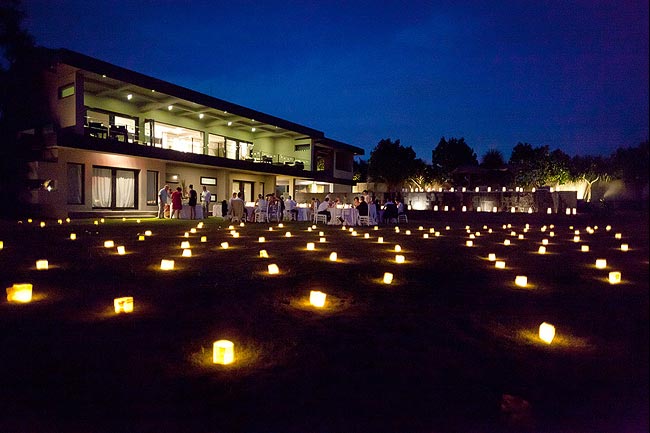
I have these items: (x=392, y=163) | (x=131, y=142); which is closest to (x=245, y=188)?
(x=131, y=142)

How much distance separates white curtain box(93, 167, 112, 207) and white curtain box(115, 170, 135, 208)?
403 mm

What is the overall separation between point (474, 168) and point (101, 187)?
34.8 metres

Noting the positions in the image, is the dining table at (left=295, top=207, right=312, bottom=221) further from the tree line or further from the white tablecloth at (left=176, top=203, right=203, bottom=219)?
the tree line

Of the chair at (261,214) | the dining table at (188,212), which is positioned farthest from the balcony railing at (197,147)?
the chair at (261,214)

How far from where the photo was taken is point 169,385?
2.48m

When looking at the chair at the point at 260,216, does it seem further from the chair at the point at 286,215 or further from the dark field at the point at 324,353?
the dark field at the point at 324,353

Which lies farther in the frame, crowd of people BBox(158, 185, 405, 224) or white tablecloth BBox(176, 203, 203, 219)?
white tablecloth BBox(176, 203, 203, 219)

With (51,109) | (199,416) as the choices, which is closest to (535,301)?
(199,416)

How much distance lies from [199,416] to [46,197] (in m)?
19.5

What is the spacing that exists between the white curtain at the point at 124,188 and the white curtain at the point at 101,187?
403 millimetres

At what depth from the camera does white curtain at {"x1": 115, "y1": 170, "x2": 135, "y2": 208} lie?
20562 millimetres

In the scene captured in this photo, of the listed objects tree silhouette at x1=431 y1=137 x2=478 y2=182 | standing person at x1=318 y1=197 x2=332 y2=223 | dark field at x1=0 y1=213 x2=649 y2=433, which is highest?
tree silhouette at x1=431 y1=137 x2=478 y2=182

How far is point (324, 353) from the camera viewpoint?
298 cm

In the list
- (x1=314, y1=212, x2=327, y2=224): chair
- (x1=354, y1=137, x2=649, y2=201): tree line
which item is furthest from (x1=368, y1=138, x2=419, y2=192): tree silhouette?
(x1=314, y1=212, x2=327, y2=224): chair
